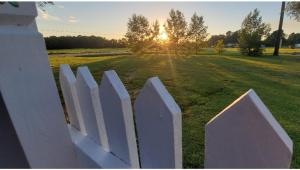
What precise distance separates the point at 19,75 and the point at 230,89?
4631 mm

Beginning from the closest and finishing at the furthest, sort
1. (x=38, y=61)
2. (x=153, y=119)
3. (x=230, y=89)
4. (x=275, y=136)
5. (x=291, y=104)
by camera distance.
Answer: (x=275, y=136) < (x=153, y=119) < (x=38, y=61) < (x=291, y=104) < (x=230, y=89)

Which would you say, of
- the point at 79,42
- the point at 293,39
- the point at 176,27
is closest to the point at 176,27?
the point at 176,27

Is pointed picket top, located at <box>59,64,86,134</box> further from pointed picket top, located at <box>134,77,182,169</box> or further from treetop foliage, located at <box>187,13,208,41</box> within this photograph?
treetop foliage, located at <box>187,13,208,41</box>

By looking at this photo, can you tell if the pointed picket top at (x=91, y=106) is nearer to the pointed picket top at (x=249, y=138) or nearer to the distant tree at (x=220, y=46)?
the pointed picket top at (x=249, y=138)

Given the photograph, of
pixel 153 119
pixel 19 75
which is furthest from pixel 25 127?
pixel 153 119

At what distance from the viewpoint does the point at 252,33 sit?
2389cm

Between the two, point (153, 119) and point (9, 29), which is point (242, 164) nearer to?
point (153, 119)

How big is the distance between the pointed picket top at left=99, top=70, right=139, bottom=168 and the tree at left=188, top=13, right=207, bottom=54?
20.5 meters

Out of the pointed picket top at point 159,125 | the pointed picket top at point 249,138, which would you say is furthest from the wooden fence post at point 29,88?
the pointed picket top at point 249,138

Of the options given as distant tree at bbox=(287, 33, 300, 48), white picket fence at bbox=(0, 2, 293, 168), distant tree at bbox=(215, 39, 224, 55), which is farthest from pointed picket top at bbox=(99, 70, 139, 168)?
distant tree at bbox=(287, 33, 300, 48)

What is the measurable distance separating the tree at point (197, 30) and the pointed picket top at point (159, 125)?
20.6 meters

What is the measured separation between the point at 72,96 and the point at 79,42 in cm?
2145

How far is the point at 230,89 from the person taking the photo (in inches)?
195

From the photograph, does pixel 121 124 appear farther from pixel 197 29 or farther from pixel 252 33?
pixel 252 33
